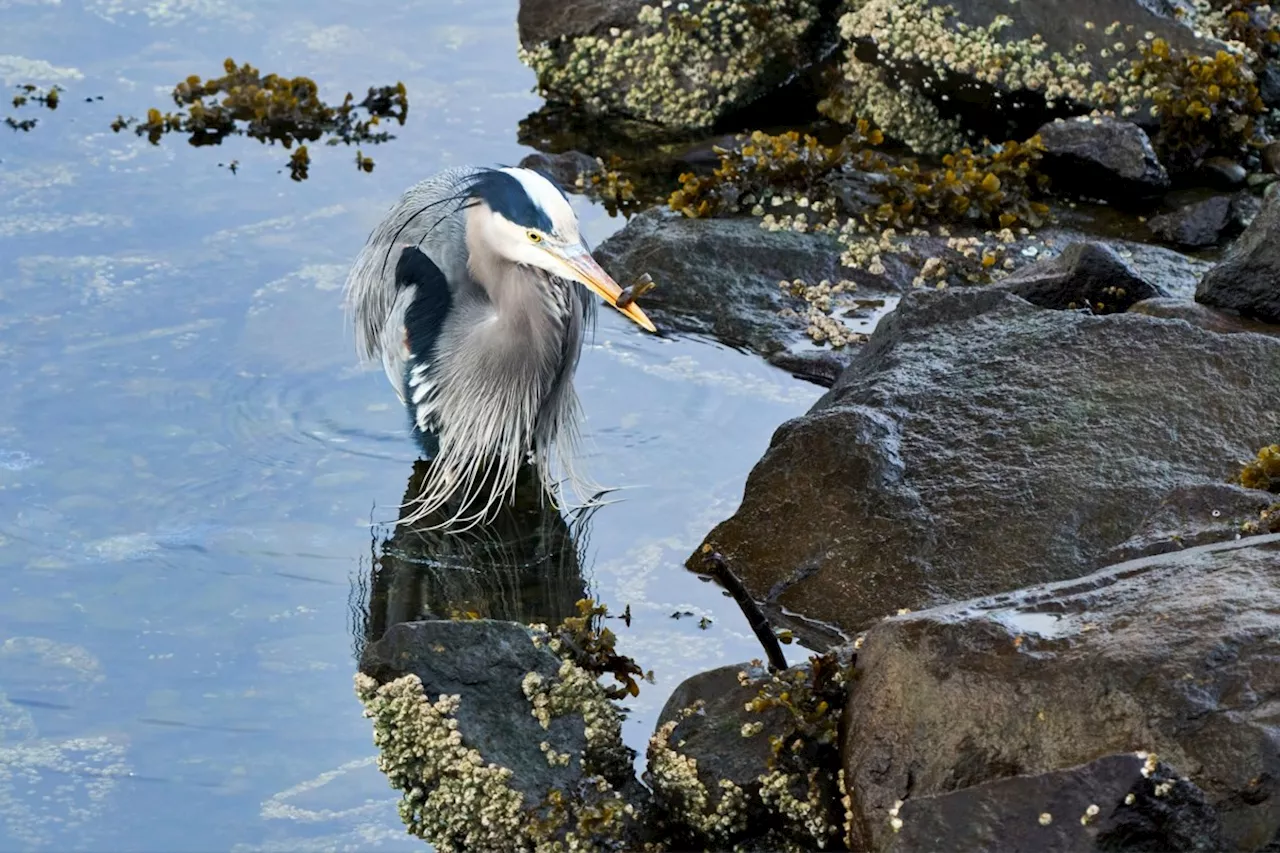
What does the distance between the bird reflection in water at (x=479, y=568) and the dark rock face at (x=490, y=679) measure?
88cm

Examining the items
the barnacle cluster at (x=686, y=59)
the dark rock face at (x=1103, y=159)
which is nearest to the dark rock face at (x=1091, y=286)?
the dark rock face at (x=1103, y=159)

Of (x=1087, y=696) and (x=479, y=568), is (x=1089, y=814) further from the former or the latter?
(x=479, y=568)

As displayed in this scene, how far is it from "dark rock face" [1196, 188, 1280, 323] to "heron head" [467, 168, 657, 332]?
181cm

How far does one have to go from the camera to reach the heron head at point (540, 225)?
4809 mm

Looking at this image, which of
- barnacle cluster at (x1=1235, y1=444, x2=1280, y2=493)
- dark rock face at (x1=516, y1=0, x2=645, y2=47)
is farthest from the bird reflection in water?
dark rock face at (x1=516, y1=0, x2=645, y2=47)

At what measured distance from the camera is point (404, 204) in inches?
229

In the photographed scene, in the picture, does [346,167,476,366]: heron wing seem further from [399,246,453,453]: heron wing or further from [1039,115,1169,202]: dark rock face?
[1039,115,1169,202]: dark rock face

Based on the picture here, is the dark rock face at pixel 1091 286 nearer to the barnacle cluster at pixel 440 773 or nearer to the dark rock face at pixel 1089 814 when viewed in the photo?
the barnacle cluster at pixel 440 773

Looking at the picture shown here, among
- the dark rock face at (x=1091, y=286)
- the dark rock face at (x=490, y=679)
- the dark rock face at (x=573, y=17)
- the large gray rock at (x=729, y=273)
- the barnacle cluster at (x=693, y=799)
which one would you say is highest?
the dark rock face at (x=573, y=17)

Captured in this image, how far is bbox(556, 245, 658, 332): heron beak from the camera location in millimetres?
4711

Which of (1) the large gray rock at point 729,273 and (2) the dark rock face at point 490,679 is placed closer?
(2) the dark rock face at point 490,679

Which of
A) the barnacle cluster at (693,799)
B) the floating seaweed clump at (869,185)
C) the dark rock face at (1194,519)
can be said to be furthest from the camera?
the floating seaweed clump at (869,185)

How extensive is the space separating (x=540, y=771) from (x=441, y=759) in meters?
0.22

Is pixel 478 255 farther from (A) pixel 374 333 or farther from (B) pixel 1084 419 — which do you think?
(B) pixel 1084 419
